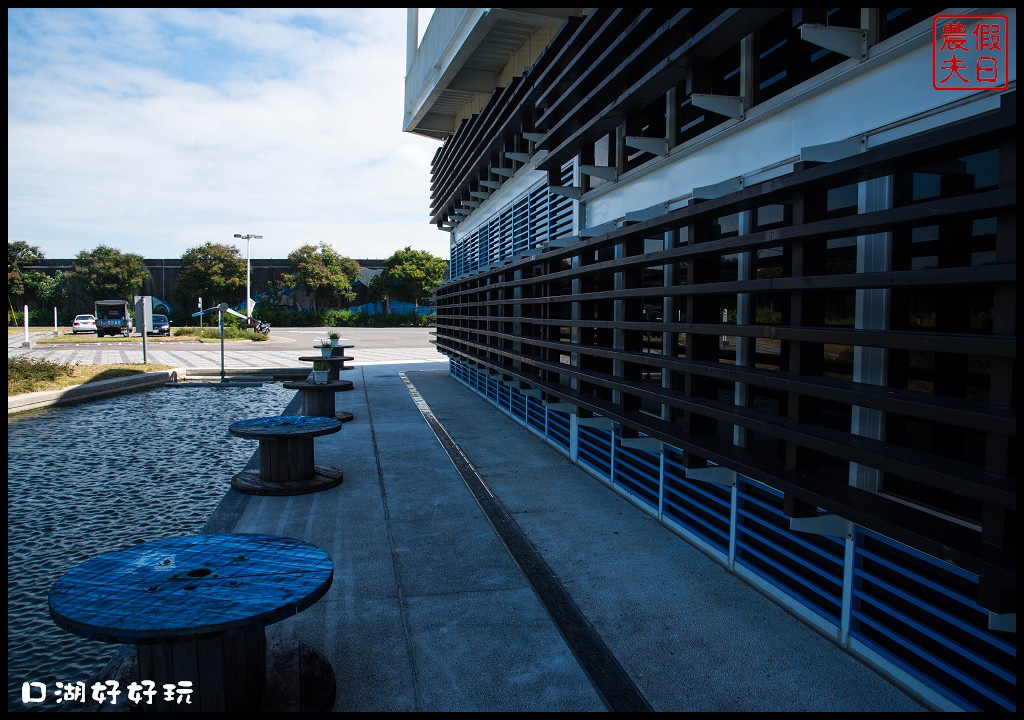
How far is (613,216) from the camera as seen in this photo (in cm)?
711

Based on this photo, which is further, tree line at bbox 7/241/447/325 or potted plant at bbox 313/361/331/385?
tree line at bbox 7/241/447/325

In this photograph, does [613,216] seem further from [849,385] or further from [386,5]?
[386,5]

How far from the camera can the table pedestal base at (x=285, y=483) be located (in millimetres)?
7004

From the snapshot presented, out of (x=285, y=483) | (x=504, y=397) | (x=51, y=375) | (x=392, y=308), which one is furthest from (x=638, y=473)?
(x=392, y=308)

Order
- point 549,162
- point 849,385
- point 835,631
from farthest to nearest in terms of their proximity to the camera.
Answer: point 549,162
point 835,631
point 849,385

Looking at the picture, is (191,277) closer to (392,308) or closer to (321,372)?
(392,308)

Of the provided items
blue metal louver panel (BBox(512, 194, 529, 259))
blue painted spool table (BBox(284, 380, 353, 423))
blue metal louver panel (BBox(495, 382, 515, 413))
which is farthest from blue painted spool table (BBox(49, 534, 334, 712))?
blue metal louver panel (BBox(495, 382, 515, 413))

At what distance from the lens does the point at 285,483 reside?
7.22m

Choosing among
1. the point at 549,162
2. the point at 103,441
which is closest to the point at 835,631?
the point at 549,162

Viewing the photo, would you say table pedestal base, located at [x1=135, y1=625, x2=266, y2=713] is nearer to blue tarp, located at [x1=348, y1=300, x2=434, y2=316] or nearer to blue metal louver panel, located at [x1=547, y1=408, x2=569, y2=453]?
blue metal louver panel, located at [x1=547, y1=408, x2=569, y2=453]

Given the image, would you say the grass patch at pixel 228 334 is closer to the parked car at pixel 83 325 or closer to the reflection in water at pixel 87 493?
the parked car at pixel 83 325

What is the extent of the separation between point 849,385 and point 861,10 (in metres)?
2.14

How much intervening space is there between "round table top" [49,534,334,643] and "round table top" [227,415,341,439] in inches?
132

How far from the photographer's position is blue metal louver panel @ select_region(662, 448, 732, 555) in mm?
5133
